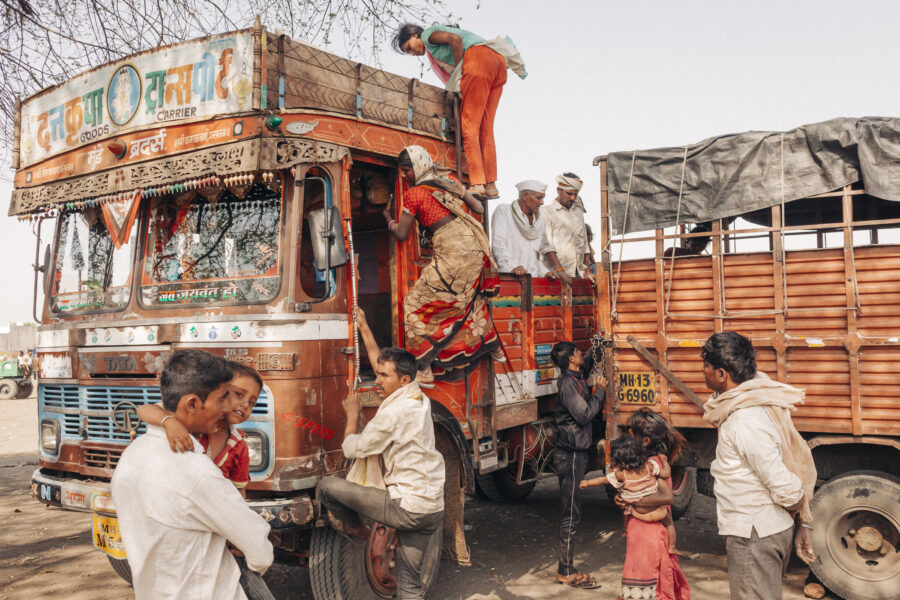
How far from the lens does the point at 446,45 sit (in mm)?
5809

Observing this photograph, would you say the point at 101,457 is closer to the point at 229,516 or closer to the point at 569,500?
the point at 229,516

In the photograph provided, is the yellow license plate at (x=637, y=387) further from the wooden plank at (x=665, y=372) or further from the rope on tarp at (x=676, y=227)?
the rope on tarp at (x=676, y=227)

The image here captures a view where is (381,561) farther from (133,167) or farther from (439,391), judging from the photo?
(133,167)

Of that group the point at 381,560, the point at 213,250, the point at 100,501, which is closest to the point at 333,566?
the point at 381,560

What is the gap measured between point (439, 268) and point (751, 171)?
2413 millimetres

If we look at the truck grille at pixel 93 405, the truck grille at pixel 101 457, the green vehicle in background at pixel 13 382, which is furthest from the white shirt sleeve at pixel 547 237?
the green vehicle in background at pixel 13 382

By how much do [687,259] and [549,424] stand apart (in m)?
2.06

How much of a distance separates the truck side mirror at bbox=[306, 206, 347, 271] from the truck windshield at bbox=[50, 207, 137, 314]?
4.63ft

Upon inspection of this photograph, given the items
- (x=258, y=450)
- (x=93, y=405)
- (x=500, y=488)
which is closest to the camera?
(x=258, y=450)

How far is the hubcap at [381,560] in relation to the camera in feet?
14.0

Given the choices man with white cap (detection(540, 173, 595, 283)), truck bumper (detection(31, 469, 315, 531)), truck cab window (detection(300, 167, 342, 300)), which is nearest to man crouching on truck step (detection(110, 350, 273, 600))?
truck bumper (detection(31, 469, 315, 531))

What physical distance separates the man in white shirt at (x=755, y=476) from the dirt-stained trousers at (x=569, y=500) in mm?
2189

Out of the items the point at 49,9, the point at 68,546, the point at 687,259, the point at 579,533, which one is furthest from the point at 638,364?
the point at 49,9

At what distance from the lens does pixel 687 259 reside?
5.22 metres
